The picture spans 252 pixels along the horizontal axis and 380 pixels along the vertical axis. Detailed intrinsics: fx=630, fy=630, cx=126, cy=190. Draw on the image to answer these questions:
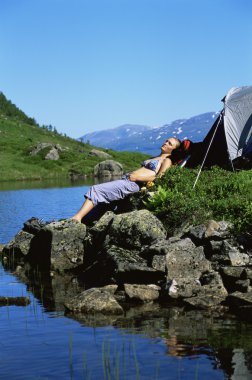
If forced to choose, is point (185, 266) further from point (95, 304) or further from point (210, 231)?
point (95, 304)

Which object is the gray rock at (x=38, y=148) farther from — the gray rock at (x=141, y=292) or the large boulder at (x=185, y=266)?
the gray rock at (x=141, y=292)

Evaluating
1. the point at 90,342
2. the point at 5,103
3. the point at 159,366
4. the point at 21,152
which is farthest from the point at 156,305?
the point at 5,103

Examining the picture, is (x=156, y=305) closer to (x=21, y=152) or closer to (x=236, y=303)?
(x=236, y=303)

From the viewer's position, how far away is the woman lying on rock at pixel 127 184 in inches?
911

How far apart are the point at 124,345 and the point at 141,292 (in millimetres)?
3911

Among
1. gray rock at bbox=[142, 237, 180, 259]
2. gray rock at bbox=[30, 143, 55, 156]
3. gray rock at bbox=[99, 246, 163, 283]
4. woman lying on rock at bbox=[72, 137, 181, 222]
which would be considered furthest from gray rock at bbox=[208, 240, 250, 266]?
gray rock at bbox=[30, 143, 55, 156]

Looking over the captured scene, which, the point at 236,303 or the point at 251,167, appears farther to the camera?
the point at 251,167

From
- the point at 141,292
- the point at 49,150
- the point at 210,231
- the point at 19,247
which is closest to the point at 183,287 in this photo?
the point at 141,292

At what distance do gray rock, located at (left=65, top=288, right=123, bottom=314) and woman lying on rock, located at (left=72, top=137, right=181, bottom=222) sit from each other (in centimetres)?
728

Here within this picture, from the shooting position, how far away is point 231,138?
26.2m

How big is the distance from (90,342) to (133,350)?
3.37 feet

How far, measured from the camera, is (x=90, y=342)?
1252 centimetres

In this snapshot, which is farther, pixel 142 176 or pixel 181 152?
pixel 181 152

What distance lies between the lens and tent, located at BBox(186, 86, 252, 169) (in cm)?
2583
